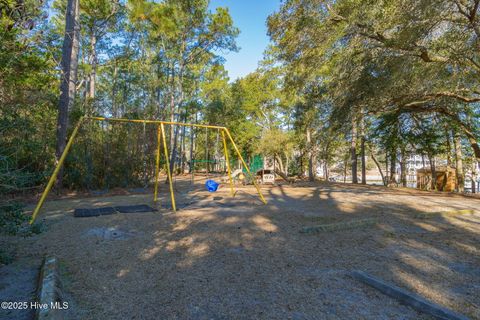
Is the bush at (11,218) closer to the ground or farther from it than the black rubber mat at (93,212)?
farther from it

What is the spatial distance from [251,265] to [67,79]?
8349 millimetres

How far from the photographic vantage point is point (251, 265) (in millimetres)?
2875

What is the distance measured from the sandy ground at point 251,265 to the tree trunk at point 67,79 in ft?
13.0

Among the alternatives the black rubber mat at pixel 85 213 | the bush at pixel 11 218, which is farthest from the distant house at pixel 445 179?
the bush at pixel 11 218

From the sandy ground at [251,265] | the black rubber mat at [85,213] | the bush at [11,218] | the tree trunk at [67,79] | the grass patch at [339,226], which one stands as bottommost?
the sandy ground at [251,265]

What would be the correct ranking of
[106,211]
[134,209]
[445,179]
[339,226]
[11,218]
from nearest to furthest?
[11,218]
[339,226]
[106,211]
[134,209]
[445,179]

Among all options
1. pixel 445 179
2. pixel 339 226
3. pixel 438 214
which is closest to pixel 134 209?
pixel 339 226

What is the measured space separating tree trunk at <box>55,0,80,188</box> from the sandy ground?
3.95 metres

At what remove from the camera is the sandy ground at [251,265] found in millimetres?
2045

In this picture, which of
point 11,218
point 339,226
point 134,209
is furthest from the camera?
point 134,209

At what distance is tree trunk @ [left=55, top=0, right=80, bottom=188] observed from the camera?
319 inches

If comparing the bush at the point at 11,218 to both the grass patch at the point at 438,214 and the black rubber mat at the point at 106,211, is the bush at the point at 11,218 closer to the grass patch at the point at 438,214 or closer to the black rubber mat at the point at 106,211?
the black rubber mat at the point at 106,211

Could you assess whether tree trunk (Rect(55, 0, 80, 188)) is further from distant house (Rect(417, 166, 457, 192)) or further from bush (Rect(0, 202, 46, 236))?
distant house (Rect(417, 166, 457, 192))

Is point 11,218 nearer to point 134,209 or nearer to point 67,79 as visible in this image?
point 134,209
